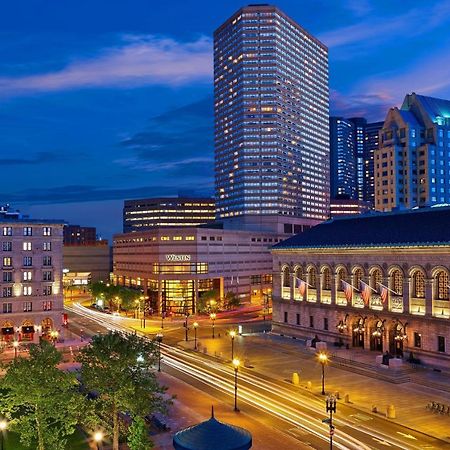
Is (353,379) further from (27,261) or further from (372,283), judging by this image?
(27,261)

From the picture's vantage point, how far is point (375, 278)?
77.8 m

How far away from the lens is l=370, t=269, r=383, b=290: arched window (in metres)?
77.0

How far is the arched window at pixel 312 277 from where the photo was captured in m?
88.8

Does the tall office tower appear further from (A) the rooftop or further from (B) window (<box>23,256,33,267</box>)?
(B) window (<box>23,256,33,267</box>)

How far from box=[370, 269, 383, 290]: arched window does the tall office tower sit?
306 ft

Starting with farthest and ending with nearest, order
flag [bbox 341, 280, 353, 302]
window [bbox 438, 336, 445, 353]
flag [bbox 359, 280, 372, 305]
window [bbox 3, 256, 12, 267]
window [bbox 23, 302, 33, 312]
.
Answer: window [bbox 23, 302, 33, 312] → window [bbox 3, 256, 12, 267] → flag [bbox 341, 280, 353, 302] → flag [bbox 359, 280, 372, 305] → window [bbox 438, 336, 445, 353]

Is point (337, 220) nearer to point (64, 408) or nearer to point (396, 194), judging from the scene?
point (64, 408)

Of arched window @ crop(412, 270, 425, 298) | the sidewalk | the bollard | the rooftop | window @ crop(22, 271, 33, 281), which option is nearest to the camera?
the bollard

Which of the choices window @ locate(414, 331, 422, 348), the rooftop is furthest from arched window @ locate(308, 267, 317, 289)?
window @ locate(414, 331, 422, 348)

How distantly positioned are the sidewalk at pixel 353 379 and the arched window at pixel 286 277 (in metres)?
9.40

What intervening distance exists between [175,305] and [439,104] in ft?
332

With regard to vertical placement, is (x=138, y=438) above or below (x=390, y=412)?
above

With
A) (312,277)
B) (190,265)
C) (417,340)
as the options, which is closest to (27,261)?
(312,277)

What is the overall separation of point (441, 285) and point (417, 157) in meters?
106
